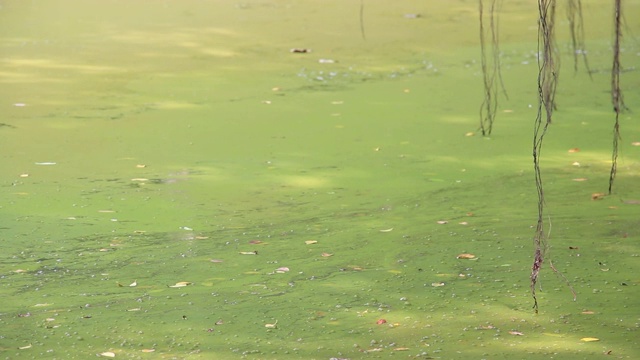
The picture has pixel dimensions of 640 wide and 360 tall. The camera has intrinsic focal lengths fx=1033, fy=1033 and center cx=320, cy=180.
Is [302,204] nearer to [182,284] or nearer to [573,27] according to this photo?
[182,284]

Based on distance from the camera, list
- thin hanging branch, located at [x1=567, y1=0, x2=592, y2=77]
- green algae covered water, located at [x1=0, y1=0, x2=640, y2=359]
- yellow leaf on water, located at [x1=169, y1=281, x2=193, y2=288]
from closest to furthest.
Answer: green algae covered water, located at [x1=0, y1=0, x2=640, y2=359], yellow leaf on water, located at [x1=169, y1=281, x2=193, y2=288], thin hanging branch, located at [x1=567, y1=0, x2=592, y2=77]

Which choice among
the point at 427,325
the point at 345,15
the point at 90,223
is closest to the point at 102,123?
the point at 90,223

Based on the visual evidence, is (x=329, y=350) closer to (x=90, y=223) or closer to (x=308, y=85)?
(x=90, y=223)

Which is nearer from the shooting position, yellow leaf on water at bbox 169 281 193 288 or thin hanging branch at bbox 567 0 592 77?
yellow leaf on water at bbox 169 281 193 288

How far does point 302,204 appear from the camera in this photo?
11.0 feet

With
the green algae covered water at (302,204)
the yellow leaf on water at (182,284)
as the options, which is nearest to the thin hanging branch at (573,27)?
the green algae covered water at (302,204)

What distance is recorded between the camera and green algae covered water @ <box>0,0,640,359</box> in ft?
7.80

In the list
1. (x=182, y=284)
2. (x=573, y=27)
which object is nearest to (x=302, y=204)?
(x=182, y=284)

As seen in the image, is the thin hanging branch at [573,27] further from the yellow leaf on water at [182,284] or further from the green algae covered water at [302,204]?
the yellow leaf on water at [182,284]

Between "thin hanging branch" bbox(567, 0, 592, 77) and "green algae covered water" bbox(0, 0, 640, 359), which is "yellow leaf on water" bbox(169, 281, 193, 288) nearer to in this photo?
"green algae covered water" bbox(0, 0, 640, 359)

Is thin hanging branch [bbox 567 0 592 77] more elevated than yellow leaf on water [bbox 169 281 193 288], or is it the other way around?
thin hanging branch [bbox 567 0 592 77]

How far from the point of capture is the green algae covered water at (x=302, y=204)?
2377mm

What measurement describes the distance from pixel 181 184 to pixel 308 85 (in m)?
1.69

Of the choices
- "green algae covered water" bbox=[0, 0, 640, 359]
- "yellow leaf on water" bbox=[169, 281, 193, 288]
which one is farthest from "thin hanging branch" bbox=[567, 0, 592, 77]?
"yellow leaf on water" bbox=[169, 281, 193, 288]
